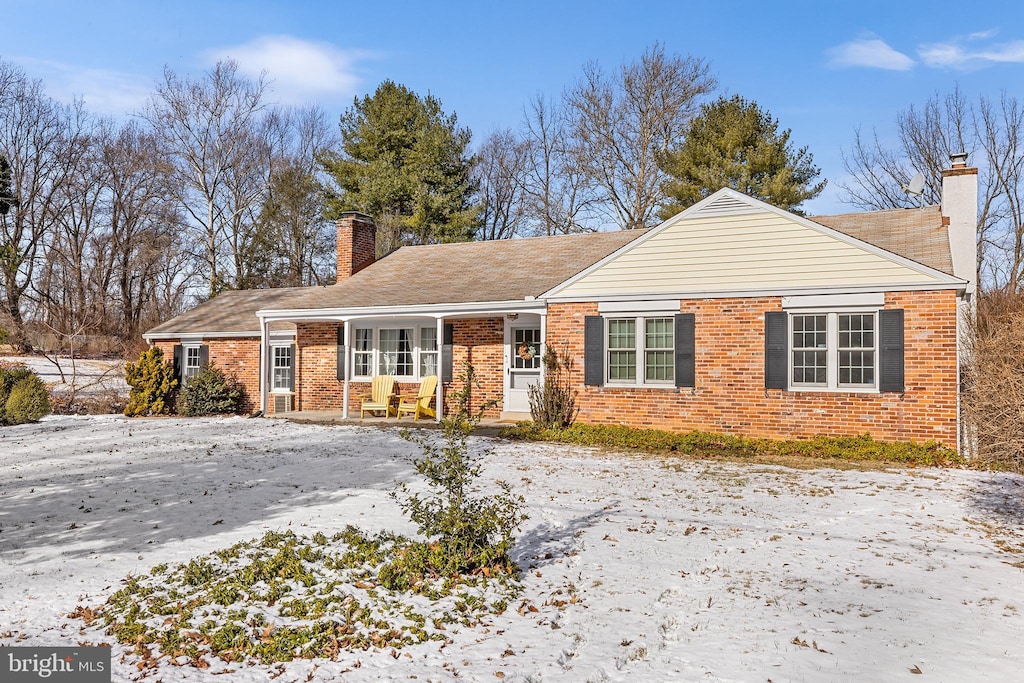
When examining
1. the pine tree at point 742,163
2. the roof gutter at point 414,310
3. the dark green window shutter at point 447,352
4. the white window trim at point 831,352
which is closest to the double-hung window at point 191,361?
the roof gutter at point 414,310

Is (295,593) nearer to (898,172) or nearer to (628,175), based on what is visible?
(628,175)

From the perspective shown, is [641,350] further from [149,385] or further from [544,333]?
[149,385]

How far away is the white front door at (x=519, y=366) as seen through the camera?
15.9 meters

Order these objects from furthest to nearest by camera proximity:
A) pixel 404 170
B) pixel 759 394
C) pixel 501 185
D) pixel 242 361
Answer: pixel 501 185
pixel 404 170
pixel 242 361
pixel 759 394

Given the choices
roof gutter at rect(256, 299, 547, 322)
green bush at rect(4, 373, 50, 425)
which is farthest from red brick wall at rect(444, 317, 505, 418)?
green bush at rect(4, 373, 50, 425)

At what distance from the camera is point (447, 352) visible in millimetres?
16391

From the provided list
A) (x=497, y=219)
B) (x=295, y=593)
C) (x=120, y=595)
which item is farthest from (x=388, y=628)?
(x=497, y=219)

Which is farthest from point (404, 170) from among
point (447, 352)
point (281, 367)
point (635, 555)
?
point (635, 555)

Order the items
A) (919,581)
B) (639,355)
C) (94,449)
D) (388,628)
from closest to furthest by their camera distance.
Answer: (388,628) < (919,581) < (94,449) < (639,355)

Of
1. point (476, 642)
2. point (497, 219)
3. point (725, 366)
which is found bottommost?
point (476, 642)

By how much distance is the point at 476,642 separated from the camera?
4.95 m

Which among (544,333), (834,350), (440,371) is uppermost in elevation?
(544,333)

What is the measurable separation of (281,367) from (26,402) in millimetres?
5720

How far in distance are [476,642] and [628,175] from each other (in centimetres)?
2874
